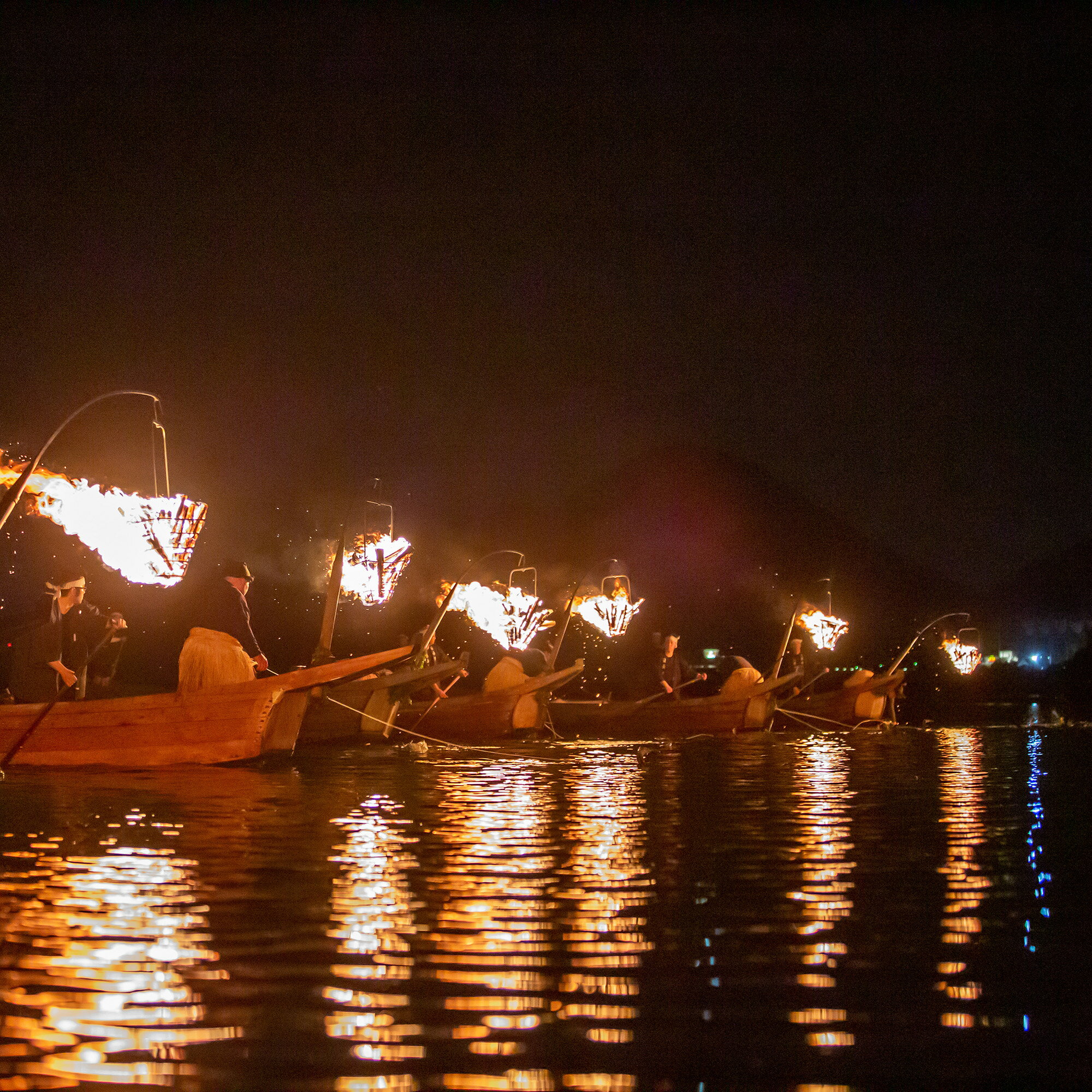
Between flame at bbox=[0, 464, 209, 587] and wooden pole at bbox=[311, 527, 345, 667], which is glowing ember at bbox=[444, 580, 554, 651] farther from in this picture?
flame at bbox=[0, 464, 209, 587]

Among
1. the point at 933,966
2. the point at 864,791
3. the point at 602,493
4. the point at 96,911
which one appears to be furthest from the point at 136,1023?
the point at 602,493

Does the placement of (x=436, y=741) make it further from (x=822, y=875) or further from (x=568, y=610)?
(x=822, y=875)

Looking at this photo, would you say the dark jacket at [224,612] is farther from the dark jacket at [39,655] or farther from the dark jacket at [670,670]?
the dark jacket at [670,670]

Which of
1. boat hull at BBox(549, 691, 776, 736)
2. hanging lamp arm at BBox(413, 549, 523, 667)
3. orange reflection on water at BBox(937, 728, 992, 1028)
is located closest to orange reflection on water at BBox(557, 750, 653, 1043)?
orange reflection on water at BBox(937, 728, 992, 1028)

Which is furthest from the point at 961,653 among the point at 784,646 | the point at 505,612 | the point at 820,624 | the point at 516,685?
the point at 516,685

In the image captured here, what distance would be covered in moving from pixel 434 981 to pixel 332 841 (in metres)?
3.63

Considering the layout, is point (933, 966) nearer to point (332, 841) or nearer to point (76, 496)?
point (332, 841)

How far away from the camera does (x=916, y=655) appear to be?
83375 millimetres

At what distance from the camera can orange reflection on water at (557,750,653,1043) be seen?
4.21 meters

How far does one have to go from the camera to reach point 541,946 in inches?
192

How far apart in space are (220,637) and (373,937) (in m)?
10.2

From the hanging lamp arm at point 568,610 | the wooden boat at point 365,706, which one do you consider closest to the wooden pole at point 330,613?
the wooden boat at point 365,706

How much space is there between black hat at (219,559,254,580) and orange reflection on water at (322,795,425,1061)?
6946 mm

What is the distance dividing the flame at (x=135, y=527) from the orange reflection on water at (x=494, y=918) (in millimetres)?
4978
